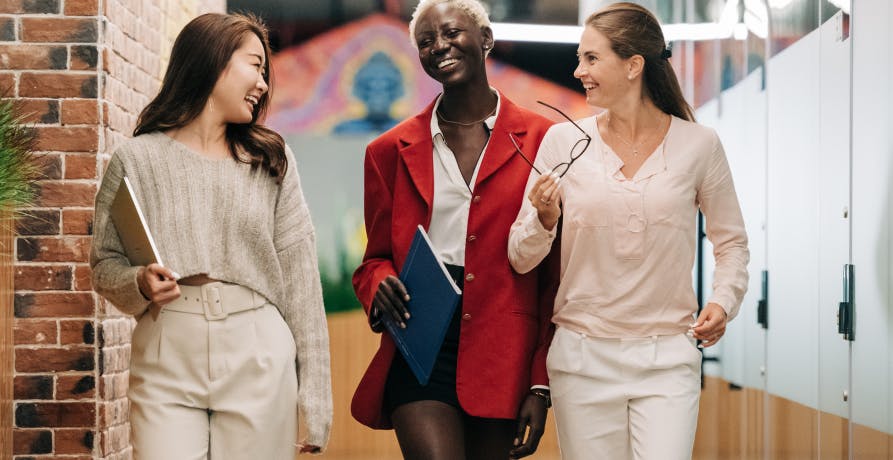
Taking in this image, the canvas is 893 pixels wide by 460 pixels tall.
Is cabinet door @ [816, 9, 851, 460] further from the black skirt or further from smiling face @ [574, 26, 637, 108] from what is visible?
the black skirt

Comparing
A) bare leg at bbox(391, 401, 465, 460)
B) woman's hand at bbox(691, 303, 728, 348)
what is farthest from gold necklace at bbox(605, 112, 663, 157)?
bare leg at bbox(391, 401, 465, 460)

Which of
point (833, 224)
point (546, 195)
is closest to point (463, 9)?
point (546, 195)

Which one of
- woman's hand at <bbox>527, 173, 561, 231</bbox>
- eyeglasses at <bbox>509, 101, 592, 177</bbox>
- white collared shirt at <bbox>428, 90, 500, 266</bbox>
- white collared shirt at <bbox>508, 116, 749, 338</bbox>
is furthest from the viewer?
white collared shirt at <bbox>428, 90, 500, 266</bbox>

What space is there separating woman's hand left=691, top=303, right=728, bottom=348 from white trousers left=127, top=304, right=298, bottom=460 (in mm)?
980

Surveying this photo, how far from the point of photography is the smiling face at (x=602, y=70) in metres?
3.16

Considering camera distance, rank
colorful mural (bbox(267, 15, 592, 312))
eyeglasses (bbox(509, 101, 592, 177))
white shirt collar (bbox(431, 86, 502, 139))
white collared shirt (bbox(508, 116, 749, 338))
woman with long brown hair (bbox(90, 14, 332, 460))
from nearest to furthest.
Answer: woman with long brown hair (bbox(90, 14, 332, 460)) < white collared shirt (bbox(508, 116, 749, 338)) < eyeglasses (bbox(509, 101, 592, 177)) < white shirt collar (bbox(431, 86, 502, 139)) < colorful mural (bbox(267, 15, 592, 312))

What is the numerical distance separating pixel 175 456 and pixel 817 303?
8.83 ft

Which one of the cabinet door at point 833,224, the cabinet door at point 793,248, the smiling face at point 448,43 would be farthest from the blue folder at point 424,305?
the cabinet door at point 793,248

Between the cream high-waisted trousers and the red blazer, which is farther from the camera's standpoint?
the red blazer

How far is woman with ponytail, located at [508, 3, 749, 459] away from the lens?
2965 millimetres

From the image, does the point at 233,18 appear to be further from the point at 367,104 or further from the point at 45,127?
the point at 367,104

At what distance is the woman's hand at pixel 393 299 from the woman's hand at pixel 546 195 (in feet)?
1.49

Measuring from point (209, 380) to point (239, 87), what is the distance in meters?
0.70

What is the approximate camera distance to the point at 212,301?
9.15ft
